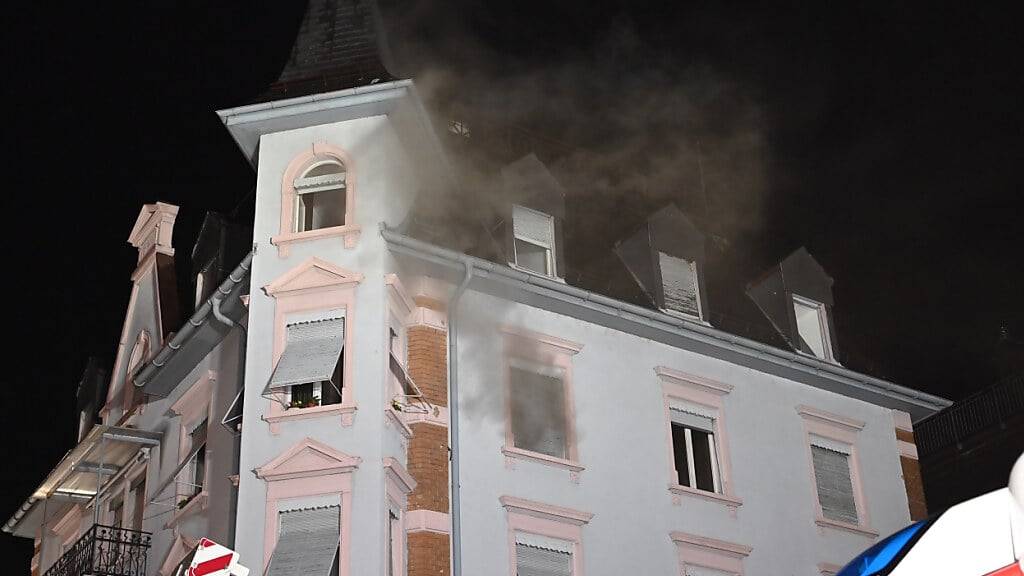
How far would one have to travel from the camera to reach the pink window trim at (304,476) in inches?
617

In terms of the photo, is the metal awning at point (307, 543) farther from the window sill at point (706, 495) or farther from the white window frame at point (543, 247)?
the window sill at point (706, 495)

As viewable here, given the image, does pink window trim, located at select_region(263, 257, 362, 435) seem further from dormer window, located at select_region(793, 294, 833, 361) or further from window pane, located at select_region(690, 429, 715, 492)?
dormer window, located at select_region(793, 294, 833, 361)

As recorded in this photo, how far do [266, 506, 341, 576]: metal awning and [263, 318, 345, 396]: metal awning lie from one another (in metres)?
1.67

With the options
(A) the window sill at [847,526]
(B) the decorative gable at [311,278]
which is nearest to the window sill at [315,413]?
(B) the decorative gable at [311,278]

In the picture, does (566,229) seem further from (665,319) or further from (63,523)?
(63,523)

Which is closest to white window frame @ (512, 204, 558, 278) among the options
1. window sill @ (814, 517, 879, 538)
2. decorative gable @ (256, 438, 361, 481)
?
decorative gable @ (256, 438, 361, 481)

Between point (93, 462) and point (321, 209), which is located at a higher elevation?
point (321, 209)

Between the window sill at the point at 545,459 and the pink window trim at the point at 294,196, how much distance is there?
3.65 meters

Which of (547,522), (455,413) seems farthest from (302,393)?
(547,522)

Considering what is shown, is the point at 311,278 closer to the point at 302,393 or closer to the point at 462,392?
the point at 302,393

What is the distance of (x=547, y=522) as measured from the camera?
17.4m

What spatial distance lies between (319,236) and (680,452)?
6684mm

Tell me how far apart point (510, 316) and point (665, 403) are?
2.99 m

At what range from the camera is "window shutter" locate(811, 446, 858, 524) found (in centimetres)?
2081
